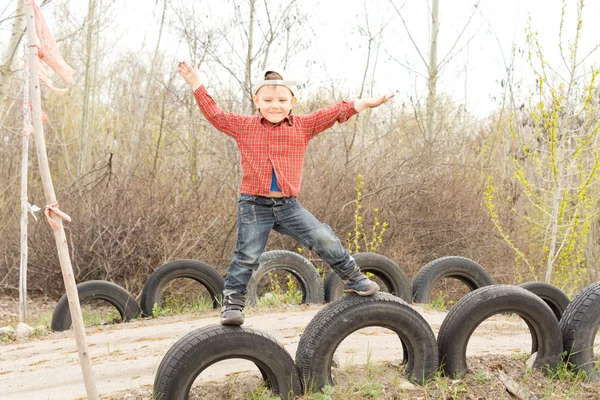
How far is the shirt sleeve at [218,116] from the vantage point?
3.86 metres

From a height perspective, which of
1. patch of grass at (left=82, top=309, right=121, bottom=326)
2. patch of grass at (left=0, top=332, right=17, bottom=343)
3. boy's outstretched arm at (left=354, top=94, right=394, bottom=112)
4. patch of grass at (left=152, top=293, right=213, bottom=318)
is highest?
boy's outstretched arm at (left=354, top=94, right=394, bottom=112)

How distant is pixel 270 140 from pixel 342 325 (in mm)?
1281

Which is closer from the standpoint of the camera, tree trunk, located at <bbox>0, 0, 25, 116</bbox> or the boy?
the boy

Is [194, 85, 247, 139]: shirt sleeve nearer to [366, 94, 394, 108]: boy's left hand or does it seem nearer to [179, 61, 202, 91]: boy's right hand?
[179, 61, 202, 91]: boy's right hand

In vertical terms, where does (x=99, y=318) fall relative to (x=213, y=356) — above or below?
below

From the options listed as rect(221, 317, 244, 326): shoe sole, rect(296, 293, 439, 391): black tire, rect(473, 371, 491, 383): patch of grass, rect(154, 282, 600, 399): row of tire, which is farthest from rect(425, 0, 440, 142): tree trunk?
rect(221, 317, 244, 326): shoe sole

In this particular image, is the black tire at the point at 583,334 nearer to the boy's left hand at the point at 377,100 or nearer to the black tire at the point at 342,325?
the black tire at the point at 342,325

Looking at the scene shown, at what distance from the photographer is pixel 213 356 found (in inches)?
142

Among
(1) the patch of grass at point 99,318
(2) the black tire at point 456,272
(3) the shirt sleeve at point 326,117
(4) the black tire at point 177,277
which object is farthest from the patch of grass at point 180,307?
(3) the shirt sleeve at point 326,117

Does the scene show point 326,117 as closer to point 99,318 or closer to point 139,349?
point 139,349

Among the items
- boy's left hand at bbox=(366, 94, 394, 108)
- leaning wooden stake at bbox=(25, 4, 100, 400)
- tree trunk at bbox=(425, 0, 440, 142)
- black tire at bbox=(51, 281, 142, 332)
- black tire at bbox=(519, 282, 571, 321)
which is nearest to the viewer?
leaning wooden stake at bbox=(25, 4, 100, 400)

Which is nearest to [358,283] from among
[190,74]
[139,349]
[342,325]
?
[342,325]

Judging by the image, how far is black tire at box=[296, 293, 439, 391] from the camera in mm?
3893

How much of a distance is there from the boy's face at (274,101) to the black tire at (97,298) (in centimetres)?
429
